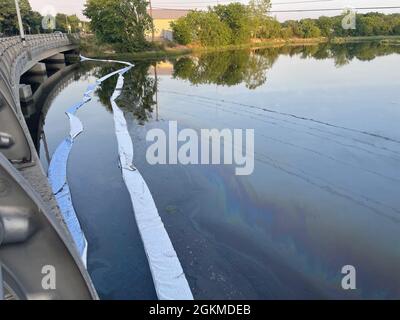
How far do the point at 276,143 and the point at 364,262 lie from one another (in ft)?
20.7

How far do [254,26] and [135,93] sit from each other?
179 feet

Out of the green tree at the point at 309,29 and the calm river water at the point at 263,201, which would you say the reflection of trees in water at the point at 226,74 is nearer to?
the calm river water at the point at 263,201

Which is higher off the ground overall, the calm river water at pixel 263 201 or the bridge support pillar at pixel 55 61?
the bridge support pillar at pixel 55 61

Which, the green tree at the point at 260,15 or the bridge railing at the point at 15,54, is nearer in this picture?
the bridge railing at the point at 15,54

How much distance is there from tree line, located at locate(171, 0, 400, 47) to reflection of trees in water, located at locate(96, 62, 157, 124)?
2874 centimetres

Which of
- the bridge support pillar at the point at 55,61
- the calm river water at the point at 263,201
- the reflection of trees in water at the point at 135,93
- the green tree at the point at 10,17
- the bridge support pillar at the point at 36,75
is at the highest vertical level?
the green tree at the point at 10,17

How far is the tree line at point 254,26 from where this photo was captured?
182 feet

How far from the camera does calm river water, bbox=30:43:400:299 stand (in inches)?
220

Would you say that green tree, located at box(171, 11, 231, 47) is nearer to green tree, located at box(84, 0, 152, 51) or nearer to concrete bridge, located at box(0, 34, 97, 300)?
green tree, located at box(84, 0, 152, 51)

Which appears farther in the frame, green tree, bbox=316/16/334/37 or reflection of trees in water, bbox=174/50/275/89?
green tree, bbox=316/16/334/37

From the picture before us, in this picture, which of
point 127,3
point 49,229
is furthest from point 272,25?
point 49,229

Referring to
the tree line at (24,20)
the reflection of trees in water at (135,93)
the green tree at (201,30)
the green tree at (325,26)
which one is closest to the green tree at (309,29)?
the green tree at (325,26)
